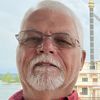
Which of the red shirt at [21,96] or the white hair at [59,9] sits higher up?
the white hair at [59,9]

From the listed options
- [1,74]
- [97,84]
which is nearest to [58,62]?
[1,74]

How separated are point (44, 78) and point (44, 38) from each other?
0.08m

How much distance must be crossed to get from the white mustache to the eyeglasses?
0.03 meters

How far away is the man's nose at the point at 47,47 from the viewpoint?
55 cm

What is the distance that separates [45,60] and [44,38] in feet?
0.17

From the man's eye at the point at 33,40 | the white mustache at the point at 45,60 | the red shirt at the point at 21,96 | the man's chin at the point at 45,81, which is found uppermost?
the man's eye at the point at 33,40

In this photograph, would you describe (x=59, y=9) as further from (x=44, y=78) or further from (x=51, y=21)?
(x=44, y=78)

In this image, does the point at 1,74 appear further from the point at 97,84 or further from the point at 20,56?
the point at 20,56

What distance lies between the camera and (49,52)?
549 millimetres

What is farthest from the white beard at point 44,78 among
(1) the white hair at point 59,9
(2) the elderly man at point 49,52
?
(1) the white hair at point 59,9

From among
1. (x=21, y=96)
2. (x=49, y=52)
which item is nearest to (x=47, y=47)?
(x=49, y=52)

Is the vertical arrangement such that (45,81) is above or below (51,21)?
below

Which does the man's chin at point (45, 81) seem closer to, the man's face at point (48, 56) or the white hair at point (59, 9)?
the man's face at point (48, 56)

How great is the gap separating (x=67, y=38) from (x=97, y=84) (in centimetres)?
129
